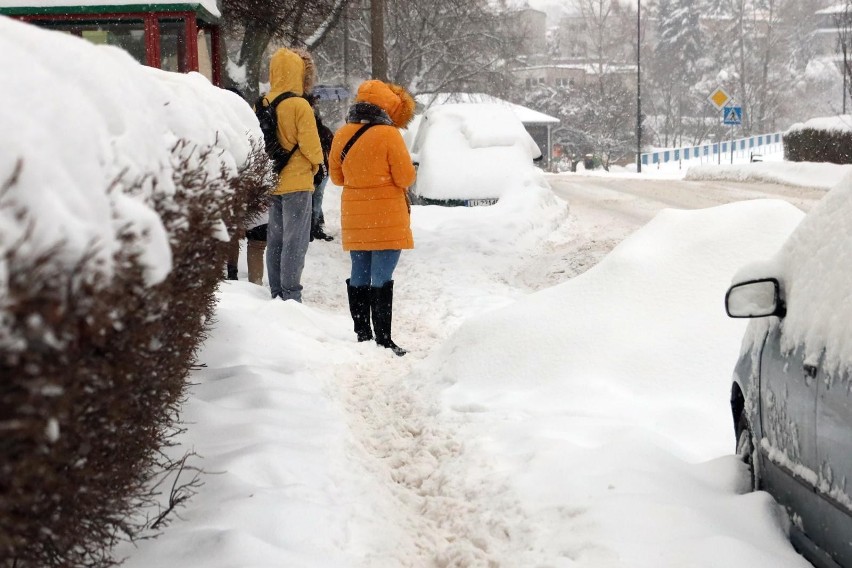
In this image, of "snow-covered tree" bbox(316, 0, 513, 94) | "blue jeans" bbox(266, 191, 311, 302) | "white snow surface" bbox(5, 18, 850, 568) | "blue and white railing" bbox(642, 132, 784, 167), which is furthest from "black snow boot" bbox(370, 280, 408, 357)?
"blue and white railing" bbox(642, 132, 784, 167)

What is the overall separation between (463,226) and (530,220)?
1.25 meters

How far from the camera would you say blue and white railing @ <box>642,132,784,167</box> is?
47.2 meters

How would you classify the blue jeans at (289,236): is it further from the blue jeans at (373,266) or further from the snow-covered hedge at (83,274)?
the snow-covered hedge at (83,274)

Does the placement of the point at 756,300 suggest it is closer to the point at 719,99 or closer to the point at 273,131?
the point at 273,131

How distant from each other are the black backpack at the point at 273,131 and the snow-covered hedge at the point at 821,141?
2204 centimetres

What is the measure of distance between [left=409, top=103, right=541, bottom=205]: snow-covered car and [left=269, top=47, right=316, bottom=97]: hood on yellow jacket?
6417mm

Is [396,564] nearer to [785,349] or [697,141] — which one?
[785,349]

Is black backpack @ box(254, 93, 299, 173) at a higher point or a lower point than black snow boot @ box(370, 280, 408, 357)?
higher

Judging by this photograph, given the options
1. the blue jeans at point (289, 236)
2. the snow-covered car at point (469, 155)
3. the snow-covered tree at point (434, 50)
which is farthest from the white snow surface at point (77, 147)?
the snow-covered tree at point (434, 50)

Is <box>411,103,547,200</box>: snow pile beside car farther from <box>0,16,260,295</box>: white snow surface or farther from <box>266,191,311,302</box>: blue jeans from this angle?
<box>0,16,260,295</box>: white snow surface

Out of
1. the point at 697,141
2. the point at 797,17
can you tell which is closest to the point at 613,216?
the point at 697,141

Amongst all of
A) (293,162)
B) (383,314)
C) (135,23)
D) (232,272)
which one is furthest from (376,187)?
(135,23)

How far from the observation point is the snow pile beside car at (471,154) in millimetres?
13875

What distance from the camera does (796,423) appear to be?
9.00ft
